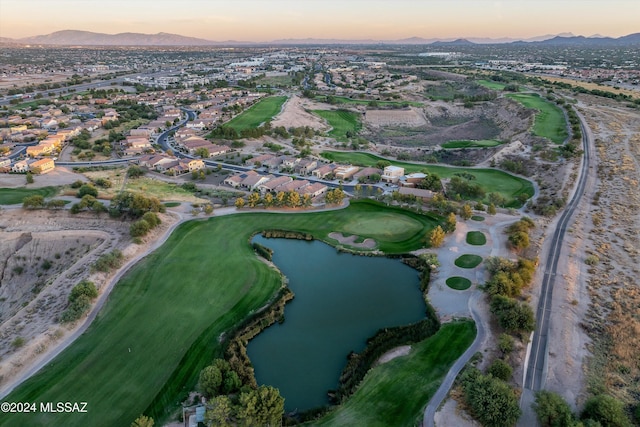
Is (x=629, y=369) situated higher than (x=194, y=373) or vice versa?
(x=629, y=369)

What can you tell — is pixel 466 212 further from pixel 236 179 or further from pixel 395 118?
pixel 395 118

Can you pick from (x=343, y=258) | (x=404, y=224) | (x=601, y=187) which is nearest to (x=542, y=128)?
(x=601, y=187)

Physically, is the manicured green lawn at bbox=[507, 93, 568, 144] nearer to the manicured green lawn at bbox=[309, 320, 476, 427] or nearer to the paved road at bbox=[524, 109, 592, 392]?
the paved road at bbox=[524, 109, 592, 392]

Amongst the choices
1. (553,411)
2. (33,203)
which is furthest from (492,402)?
(33,203)

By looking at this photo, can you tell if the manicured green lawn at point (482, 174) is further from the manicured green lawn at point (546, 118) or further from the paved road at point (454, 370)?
the paved road at point (454, 370)

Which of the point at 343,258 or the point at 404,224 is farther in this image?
the point at 404,224

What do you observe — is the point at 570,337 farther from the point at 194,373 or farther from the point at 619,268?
the point at 194,373

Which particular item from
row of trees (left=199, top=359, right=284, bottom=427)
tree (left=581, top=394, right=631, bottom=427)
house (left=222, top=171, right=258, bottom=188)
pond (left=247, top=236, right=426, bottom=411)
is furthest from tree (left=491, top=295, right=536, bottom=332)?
house (left=222, top=171, right=258, bottom=188)
